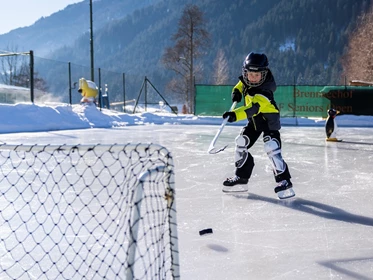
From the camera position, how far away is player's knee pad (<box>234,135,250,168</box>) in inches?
181

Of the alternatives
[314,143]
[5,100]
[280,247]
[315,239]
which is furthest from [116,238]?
[5,100]

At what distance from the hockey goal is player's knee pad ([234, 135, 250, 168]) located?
1.06m

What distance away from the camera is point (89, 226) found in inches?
136

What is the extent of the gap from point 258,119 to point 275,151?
0.34m

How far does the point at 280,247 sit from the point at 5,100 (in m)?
25.3

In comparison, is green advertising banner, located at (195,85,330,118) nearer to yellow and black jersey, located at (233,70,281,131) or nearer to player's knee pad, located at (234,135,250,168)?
player's knee pad, located at (234,135,250,168)

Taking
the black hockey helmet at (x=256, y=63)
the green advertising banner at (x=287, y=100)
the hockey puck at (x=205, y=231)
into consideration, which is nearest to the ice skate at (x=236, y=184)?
the black hockey helmet at (x=256, y=63)

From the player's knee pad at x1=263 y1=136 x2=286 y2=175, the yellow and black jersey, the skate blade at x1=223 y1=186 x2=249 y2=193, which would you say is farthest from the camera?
the skate blade at x1=223 y1=186 x2=249 y2=193

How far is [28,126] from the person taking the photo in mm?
13883

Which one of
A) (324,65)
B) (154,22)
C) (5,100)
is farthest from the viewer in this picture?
(154,22)

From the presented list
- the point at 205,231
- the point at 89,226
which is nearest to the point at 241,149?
the point at 205,231

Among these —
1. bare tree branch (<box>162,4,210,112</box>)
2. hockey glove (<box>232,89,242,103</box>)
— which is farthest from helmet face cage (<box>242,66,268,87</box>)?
bare tree branch (<box>162,4,210,112</box>)

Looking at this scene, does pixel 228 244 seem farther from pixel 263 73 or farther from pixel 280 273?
pixel 263 73

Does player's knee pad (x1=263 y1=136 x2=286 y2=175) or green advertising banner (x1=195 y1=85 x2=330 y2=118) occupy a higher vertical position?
Result: green advertising banner (x1=195 y1=85 x2=330 y2=118)
